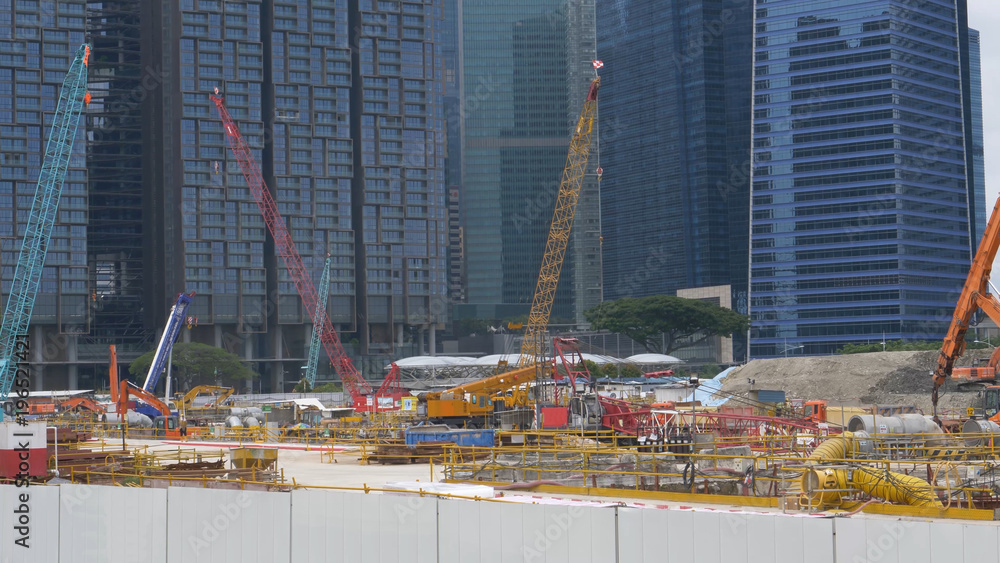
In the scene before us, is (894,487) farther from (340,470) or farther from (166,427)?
(166,427)

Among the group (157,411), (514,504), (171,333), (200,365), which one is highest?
(171,333)

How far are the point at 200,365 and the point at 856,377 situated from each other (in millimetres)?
113781

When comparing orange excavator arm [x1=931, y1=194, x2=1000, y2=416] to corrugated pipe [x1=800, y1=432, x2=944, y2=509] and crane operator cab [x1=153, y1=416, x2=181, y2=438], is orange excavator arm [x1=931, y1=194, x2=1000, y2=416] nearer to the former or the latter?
corrugated pipe [x1=800, y1=432, x2=944, y2=509]

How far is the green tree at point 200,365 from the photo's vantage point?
191 m

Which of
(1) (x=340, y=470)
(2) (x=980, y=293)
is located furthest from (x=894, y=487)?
(2) (x=980, y=293)

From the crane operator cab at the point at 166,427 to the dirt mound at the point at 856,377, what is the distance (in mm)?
51803

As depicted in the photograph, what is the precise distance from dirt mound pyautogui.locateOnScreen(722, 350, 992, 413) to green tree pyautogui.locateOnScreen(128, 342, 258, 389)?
95230mm

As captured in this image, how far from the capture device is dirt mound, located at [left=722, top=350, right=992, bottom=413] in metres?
112

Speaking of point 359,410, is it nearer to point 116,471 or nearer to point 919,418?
point 919,418

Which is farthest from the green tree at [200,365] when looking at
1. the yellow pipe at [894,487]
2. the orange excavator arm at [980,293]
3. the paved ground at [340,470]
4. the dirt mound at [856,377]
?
the yellow pipe at [894,487]

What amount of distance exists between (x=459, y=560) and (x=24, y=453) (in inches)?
605

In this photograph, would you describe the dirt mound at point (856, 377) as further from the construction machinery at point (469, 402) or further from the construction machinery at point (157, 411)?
the construction machinery at point (157, 411)

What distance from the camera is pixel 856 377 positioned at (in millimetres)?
119375

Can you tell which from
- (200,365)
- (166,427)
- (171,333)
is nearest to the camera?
(166,427)
